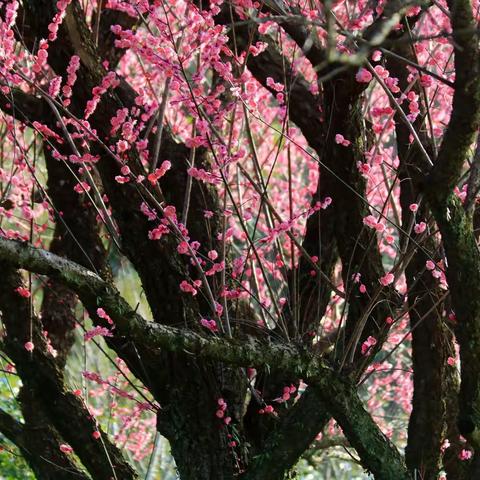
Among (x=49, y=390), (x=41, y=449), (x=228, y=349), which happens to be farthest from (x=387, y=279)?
(x=41, y=449)

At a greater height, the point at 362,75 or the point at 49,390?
the point at 362,75

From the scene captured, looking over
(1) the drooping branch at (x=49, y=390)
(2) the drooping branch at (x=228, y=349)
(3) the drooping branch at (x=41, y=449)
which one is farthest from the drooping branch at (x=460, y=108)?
(3) the drooping branch at (x=41, y=449)

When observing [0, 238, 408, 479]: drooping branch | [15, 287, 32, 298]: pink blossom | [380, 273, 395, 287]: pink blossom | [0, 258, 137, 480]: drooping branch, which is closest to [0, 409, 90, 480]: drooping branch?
[0, 258, 137, 480]: drooping branch

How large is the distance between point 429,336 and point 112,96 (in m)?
1.98

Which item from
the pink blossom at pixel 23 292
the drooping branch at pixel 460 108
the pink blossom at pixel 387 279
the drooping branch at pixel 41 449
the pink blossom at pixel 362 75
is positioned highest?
the pink blossom at pixel 362 75

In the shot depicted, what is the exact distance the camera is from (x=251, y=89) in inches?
153

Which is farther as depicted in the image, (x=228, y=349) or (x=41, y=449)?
(x=41, y=449)

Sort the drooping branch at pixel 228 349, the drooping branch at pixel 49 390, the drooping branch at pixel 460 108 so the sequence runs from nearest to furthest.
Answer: the drooping branch at pixel 460 108
the drooping branch at pixel 228 349
the drooping branch at pixel 49 390

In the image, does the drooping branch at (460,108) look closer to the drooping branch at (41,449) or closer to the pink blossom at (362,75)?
the pink blossom at (362,75)

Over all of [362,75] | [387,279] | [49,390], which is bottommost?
[49,390]

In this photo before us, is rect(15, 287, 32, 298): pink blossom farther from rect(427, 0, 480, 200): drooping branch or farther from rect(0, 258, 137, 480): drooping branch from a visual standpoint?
rect(427, 0, 480, 200): drooping branch

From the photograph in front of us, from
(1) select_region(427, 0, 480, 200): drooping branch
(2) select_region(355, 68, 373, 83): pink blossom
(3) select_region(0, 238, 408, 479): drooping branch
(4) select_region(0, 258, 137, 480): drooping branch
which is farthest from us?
(4) select_region(0, 258, 137, 480): drooping branch

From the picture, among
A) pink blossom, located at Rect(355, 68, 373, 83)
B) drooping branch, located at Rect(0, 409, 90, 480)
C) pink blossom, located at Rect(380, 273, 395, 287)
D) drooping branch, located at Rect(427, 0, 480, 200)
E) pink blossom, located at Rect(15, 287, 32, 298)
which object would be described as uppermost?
pink blossom, located at Rect(355, 68, 373, 83)

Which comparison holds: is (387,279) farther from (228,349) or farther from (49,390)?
(49,390)
